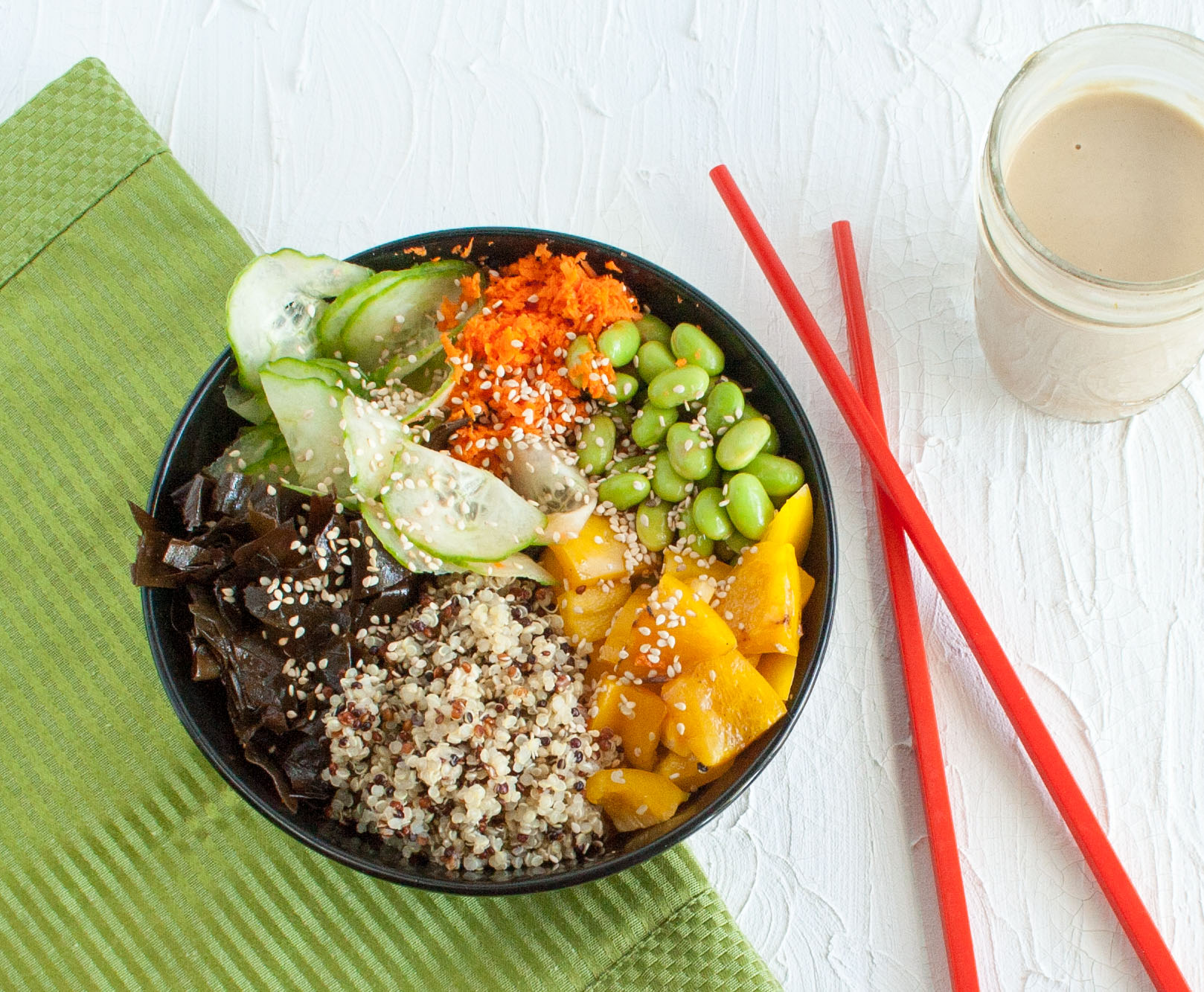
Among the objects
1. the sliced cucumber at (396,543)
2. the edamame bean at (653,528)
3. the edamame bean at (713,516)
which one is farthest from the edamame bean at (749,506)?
the sliced cucumber at (396,543)

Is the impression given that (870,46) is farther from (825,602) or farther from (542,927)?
(542,927)

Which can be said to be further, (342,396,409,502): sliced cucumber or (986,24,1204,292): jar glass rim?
(342,396,409,502): sliced cucumber

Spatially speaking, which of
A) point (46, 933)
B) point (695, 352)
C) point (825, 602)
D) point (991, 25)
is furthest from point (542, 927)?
point (991, 25)

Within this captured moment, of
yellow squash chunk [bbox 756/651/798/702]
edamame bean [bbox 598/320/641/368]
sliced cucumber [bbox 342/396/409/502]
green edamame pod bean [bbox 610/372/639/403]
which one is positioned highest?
sliced cucumber [bbox 342/396/409/502]

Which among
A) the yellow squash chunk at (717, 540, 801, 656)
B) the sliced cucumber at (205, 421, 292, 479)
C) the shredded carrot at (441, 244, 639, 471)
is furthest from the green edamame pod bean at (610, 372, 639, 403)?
the sliced cucumber at (205, 421, 292, 479)

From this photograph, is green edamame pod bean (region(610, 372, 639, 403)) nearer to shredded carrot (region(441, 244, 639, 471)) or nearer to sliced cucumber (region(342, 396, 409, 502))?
shredded carrot (region(441, 244, 639, 471))
